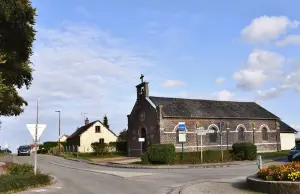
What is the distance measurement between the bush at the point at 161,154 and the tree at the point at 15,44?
1263cm

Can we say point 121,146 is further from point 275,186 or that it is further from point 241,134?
point 275,186

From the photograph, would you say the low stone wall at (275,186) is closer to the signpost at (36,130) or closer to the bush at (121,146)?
the signpost at (36,130)

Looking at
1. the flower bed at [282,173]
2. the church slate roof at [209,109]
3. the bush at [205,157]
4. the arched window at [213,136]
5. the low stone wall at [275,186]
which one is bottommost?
the bush at [205,157]

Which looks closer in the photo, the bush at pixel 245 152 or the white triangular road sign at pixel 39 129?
the white triangular road sign at pixel 39 129

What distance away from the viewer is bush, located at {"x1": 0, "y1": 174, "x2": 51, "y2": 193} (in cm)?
1475

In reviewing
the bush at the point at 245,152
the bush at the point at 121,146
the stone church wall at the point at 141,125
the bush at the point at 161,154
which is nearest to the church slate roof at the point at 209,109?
the stone church wall at the point at 141,125

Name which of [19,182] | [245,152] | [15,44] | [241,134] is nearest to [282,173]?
[19,182]

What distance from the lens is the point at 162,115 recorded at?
41.2m

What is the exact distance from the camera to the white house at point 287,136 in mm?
54150

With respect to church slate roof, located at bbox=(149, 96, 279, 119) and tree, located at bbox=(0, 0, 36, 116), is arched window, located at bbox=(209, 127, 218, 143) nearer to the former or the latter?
church slate roof, located at bbox=(149, 96, 279, 119)

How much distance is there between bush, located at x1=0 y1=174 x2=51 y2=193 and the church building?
24600 millimetres

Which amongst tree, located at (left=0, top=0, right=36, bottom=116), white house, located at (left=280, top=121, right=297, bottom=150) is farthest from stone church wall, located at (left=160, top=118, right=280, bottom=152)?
tree, located at (left=0, top=0, right=36, bottom=116)

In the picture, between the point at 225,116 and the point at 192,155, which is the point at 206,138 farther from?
the point at 192,155

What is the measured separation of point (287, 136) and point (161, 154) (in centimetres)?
3048
